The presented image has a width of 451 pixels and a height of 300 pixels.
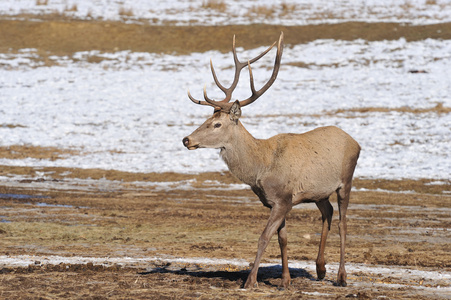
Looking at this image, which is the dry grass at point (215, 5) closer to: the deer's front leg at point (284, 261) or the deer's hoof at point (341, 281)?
the deer's front leg at point (284, 261)

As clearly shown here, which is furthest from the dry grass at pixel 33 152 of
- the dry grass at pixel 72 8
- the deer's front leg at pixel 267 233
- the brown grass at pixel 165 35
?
the dry grass at pixel 72 8

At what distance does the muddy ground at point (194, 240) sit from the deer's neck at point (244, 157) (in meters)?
1.54

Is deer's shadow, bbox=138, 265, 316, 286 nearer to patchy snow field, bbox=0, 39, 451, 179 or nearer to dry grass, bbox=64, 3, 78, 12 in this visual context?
patchy snow field, bbox=0, 39, 451, 179

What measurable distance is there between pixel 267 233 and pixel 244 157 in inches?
46.2

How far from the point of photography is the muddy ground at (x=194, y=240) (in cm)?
910

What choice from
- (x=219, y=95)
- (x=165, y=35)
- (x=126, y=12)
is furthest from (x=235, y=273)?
(x=126, y=12)

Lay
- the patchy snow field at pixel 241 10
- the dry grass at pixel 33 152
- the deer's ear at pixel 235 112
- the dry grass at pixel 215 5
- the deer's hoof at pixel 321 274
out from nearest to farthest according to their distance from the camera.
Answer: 1. the deer's ear at pixel 235 112
2. the deer's hoof at pixel 321 274
3. the dry grass at pixel 33 152
4. the patchy snow field at pixel 241 10
5. the dry grass at pixel 215 5

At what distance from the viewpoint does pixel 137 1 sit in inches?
2074

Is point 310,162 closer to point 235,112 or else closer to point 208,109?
point 235,112

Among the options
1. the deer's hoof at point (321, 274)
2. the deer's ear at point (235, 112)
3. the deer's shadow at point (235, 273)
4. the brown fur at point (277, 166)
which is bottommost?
the deer's shadow at point (235, 273)

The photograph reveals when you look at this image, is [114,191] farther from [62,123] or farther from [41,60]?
[41,60]

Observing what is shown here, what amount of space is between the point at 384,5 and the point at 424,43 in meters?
10.5

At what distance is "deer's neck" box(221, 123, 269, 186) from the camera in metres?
9.70

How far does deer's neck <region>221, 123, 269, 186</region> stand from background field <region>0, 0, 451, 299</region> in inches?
61.1
